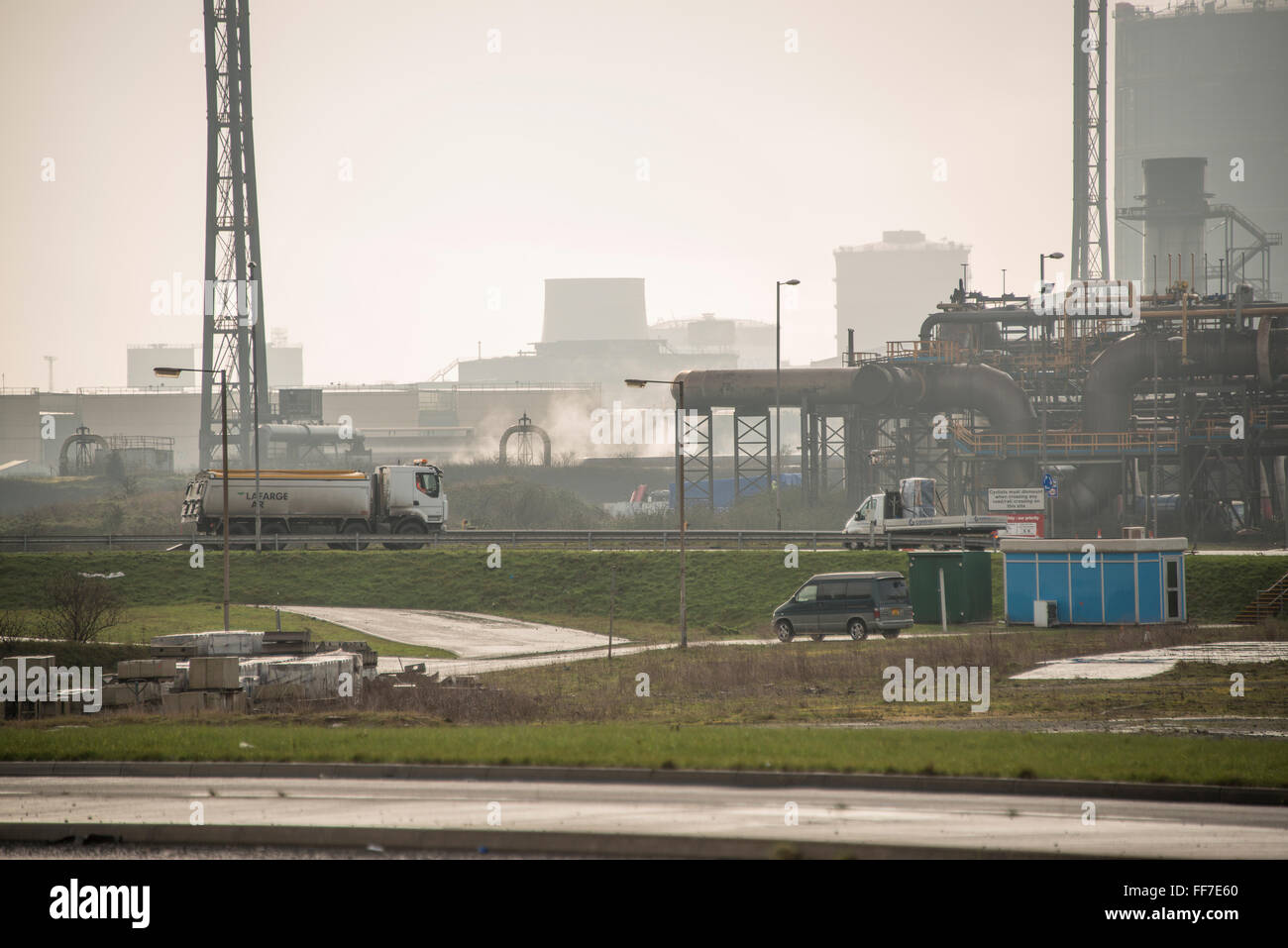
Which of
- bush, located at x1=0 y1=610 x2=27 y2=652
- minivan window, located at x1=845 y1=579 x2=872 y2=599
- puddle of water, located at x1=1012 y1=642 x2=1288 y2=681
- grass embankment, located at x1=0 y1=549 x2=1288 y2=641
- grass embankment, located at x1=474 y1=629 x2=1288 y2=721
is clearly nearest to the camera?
grass embankment, located at x1=474 y1=629 x2=1288 y2=721

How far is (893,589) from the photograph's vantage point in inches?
1321

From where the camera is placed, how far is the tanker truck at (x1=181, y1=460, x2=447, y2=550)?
4797 centimetres

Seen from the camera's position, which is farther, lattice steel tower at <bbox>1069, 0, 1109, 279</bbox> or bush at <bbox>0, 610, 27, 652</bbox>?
lattice steel tower at <bbox>1069, 0, 1109, 279</bbox>

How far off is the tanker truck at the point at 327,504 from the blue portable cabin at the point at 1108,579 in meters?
23.6

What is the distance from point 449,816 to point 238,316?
221ft

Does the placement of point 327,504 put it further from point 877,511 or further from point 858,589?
point 858,589

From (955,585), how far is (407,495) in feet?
75.1

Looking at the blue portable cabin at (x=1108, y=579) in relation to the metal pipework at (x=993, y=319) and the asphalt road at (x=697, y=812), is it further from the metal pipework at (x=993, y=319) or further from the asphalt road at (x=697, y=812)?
the metal pipework at (x=993, y=319)

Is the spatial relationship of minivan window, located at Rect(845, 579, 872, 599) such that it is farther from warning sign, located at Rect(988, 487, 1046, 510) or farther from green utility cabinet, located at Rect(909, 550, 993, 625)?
warning sign, located at Rect(988, 487, 1046, 510)

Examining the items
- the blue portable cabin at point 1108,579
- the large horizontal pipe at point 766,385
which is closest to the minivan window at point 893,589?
the blue portable cabin at point 1108,579

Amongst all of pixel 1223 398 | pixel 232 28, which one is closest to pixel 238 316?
pixel 232 28

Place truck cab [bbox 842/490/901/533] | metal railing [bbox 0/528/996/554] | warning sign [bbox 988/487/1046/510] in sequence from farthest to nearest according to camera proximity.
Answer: warning sign [bbox 988/487/1046/510], metal railing [bbox 0/528/996/554], truck cab [bbox 842/490/901/533]

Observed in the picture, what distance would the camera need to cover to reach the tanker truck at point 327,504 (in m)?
48.0

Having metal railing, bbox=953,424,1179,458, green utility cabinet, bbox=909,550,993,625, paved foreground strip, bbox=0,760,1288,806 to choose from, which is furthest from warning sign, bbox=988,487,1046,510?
paved foreground strip, bbox=0,760,1288,806
